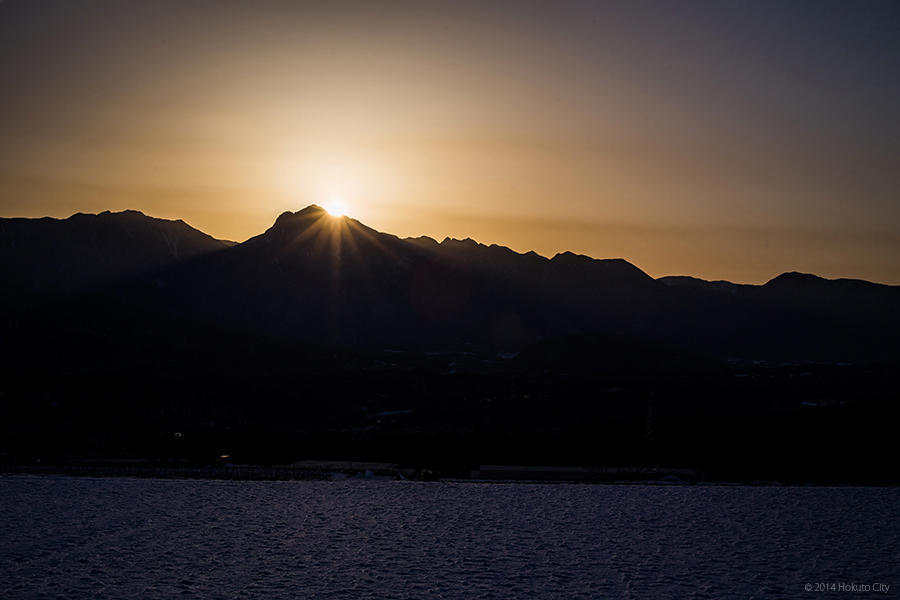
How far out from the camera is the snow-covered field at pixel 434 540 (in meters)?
31.4

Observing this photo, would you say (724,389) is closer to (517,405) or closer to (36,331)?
(517,405)

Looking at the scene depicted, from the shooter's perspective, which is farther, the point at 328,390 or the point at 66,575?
the point at 328,390

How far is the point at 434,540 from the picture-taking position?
133 feet

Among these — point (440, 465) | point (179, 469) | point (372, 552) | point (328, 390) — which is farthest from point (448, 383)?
point (372, 552)

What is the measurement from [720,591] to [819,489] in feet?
115

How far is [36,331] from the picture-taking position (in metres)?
194

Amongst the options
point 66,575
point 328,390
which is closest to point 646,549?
point 66,575

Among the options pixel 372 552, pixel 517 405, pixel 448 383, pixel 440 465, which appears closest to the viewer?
pixel 372 552

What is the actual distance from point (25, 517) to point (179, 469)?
79.4 feet

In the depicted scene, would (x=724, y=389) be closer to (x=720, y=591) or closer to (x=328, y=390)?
(x=328, y=390)

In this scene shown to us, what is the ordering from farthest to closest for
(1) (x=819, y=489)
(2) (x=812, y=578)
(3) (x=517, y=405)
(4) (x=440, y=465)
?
(3) (x=517, y=405)
(4) (x=440, y=465)
(1) (x=819, y=489)
(2) (x=812, y=578)

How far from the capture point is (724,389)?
168625 mm

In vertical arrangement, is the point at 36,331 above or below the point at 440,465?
above

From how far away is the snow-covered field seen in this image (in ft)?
103
